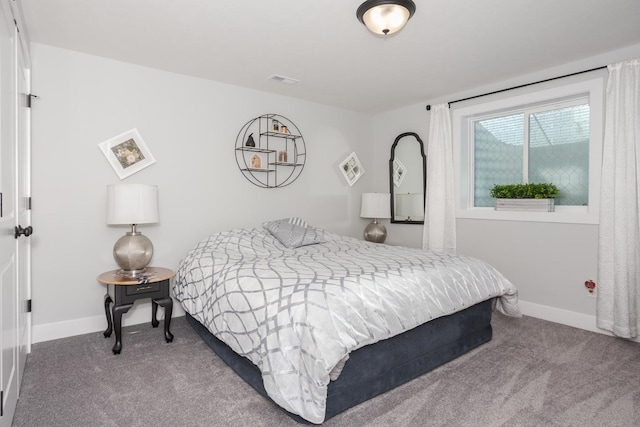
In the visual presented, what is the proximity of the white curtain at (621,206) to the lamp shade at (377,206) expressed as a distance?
7.31ft

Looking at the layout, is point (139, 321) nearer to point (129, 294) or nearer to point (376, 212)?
point (129, 294)

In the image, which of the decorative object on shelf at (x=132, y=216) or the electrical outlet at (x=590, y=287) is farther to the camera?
the electrical outlet at (x=590, y=287)

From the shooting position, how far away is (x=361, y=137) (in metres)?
5.11

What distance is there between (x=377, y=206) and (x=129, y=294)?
3.00 metres

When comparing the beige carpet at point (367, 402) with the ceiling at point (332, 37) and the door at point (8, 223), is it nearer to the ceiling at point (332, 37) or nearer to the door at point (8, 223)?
the door at point (8, 223)

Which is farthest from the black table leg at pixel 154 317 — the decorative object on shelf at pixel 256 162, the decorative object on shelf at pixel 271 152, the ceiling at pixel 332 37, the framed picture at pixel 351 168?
the framed picture at pixel 351 168

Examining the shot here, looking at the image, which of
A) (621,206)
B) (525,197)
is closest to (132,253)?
(525,197)

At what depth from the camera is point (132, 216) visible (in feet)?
9.27

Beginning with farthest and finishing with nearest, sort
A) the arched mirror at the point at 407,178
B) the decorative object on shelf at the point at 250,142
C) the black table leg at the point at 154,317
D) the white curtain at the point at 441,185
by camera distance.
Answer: the arched mirror at the point at 407,178
the white curtain at the point at 441,185
the decorative object on shelf at the point at 250,142
the black table leg at the point at 154,317

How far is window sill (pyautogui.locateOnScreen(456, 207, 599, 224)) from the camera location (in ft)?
10.6

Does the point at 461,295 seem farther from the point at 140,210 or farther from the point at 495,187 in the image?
the point at 140,210

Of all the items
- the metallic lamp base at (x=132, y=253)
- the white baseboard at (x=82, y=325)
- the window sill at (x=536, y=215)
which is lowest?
the white baseboard at (x=82, y=325)

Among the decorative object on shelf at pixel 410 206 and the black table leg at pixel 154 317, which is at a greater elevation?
the decorative object on shelf at pixel 410 206

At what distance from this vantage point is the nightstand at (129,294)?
2686 mm
